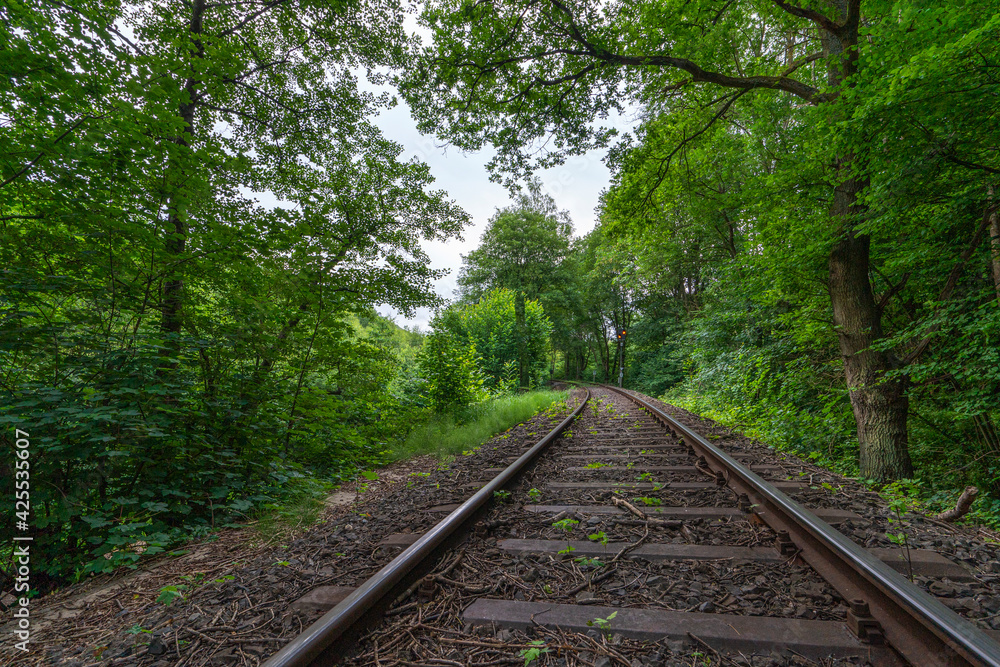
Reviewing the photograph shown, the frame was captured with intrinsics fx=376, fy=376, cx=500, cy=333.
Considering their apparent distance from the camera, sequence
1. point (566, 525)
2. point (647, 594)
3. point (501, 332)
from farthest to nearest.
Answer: point (501, 332) < point (566, 525) < point (647, 594)

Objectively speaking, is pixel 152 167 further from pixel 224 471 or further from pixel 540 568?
pixel 540 568

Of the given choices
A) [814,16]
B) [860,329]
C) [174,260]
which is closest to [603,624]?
[174,260]

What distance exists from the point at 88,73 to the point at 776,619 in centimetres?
552

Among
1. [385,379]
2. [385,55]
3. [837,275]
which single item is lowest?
[385,379]

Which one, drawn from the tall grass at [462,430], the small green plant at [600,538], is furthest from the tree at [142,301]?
the small green plant at [600,538]

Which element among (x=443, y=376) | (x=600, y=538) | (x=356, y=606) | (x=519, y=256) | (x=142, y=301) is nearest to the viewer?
(x=356, y=606)

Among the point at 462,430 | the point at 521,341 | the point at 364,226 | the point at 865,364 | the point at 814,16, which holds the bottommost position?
the point at 462,430

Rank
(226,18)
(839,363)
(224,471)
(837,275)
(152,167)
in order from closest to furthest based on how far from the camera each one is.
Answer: (152,167), (224,471), (837,275), (839,363), (226,18)

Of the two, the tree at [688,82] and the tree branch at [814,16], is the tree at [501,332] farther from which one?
the tree branch at [814,16]

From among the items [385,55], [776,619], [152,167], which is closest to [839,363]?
[776,619]

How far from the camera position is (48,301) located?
2988 mm

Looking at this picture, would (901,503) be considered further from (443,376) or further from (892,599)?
(443,376)

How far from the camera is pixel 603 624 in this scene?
5.15ft

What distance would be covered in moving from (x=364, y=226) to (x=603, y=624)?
708 cm
